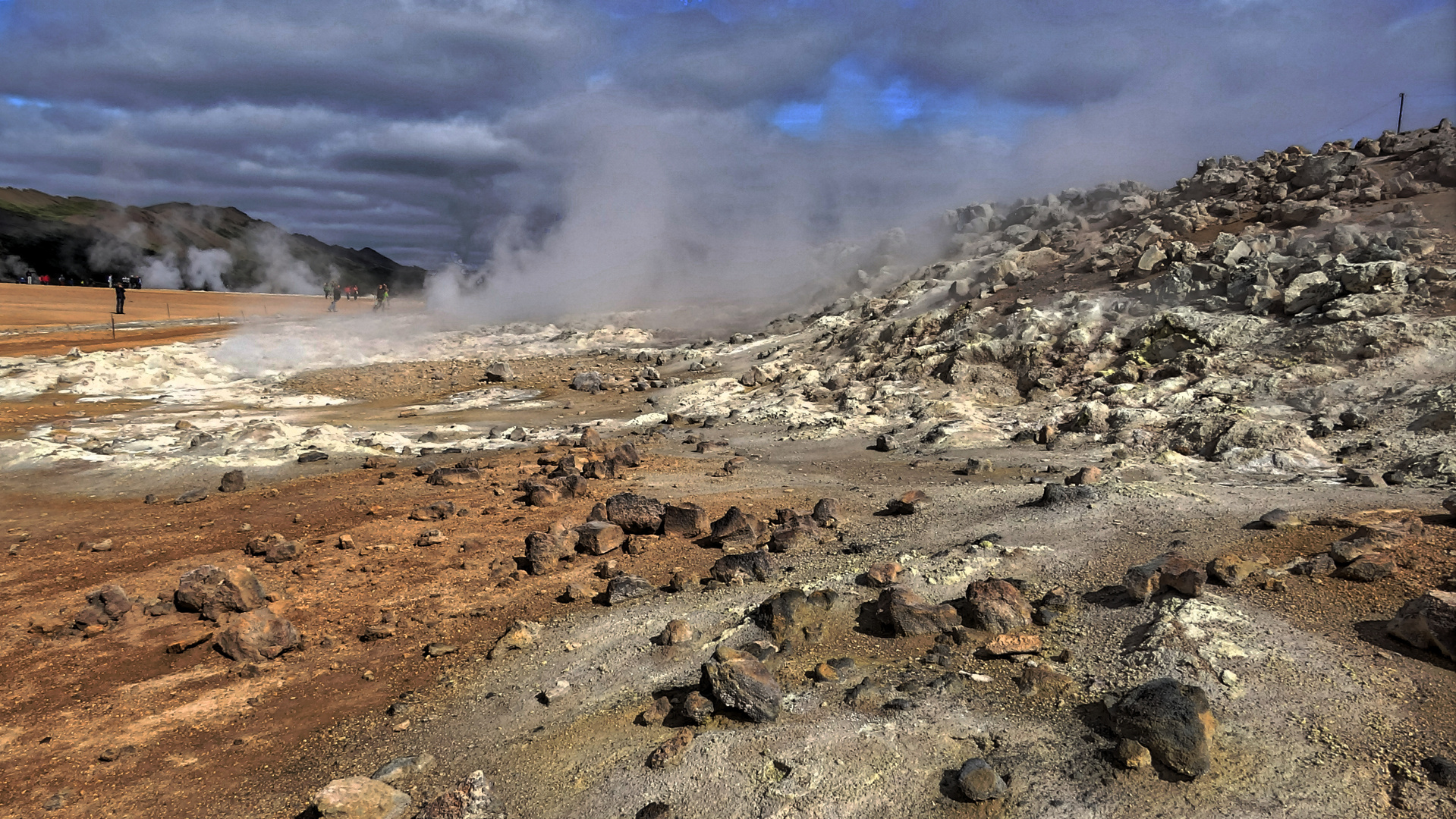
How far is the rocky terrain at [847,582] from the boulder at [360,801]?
14 mm

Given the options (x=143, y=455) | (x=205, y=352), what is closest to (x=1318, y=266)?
(x=143, y=455)

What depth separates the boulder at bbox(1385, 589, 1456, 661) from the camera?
3.00 metres

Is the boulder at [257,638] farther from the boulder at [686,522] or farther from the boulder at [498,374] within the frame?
the boulder at [498,374]

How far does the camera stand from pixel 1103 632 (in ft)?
11.8

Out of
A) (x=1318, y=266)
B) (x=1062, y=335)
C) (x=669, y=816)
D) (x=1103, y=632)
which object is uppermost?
(x=1318, y=266)

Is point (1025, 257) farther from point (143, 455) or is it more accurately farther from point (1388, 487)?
point (143, 455)

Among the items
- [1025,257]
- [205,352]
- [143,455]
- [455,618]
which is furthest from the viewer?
[205,352]

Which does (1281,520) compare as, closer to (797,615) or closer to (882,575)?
(882,575)

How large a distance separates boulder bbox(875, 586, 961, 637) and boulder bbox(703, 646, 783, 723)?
787mm

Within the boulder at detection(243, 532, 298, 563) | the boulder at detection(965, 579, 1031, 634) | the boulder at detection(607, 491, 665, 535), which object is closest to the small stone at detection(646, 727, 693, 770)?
the boulder at detection(965, 579, 1031, 634)

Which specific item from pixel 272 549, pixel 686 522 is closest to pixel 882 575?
pixel 686 522

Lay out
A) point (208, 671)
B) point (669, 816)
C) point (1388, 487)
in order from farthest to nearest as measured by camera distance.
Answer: point (1388, 487), point (208, 671), point (669, 816)

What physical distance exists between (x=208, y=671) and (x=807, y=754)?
3.25 m

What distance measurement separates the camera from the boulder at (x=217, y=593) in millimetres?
4641
